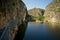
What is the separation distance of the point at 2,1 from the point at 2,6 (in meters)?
0.48

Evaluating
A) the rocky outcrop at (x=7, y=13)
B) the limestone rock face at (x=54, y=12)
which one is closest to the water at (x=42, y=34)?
the rocky outcrop at (x=7, y=13)

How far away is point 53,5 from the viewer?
119 meters

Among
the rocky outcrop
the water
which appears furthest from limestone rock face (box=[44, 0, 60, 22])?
the rocky outcrop

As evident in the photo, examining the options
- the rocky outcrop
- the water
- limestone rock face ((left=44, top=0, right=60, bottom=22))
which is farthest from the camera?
limestone rock face ((left=44, top=0, right=60, bottom=22))

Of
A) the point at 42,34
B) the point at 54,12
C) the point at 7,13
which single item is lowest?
the point at 42,34

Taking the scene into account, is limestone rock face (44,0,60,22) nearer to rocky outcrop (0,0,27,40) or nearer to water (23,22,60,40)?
water (23,22,60,40)

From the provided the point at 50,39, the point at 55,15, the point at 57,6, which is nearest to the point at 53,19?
the point at 55,15

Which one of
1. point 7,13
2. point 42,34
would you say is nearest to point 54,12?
point 42,34

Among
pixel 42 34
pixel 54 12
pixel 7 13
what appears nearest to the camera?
pixel 7 13

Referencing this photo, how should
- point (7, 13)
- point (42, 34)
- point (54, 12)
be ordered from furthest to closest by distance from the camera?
point (54, 12) → point (42, 34) → point (7, 13)

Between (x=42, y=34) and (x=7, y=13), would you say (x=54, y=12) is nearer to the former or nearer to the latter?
(x=42, y=34)

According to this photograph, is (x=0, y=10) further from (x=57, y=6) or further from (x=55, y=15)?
(x=57, y=6)

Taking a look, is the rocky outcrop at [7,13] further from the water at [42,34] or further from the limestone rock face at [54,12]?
the limestone rock face at [54,12]

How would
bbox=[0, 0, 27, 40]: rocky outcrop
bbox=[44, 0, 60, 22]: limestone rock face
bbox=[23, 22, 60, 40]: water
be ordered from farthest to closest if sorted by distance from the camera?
bbox=[44, 0, 60, 22]: limestone rock face → bbox=[23, 22, 60, 40]: water → bbox=[0, 0, 27, 40]: rocky outcrop
